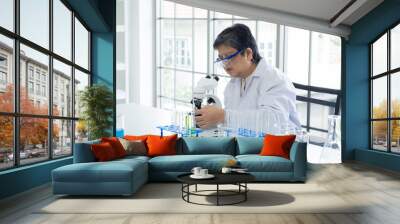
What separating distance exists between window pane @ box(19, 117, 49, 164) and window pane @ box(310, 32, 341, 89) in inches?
281

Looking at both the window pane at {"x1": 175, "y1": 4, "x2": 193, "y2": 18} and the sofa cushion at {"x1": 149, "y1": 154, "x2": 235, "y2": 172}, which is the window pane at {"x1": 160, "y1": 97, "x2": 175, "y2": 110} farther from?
the sofa cushion at {"x1": 149, "y1": 154, "x2": 235, "y2": 172}

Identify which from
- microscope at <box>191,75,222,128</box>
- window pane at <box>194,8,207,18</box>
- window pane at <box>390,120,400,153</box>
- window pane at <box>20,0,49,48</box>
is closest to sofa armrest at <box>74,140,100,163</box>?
window pane at <box>20,0,49,48</box>

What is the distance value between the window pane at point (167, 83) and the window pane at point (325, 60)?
15.7 feet

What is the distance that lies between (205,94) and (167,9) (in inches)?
249

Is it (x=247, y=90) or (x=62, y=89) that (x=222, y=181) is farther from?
(x=247, y=90)

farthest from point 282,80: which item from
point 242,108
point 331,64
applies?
point 331,64

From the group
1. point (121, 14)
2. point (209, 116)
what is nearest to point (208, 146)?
point (209, 116)

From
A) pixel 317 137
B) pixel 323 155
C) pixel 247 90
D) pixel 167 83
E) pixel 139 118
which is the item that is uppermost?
pixel 167 83

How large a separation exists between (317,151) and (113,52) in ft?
18.1

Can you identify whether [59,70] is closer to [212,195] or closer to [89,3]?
[89,3]

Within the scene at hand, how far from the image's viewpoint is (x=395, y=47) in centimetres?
796

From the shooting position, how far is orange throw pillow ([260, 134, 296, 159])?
6043 mm

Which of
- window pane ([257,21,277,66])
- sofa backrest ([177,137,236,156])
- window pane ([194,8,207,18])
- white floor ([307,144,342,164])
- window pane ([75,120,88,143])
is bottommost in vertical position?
white floor ([307,144,342,164])

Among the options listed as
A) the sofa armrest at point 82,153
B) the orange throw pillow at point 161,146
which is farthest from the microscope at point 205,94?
the sofa armrest at point 82,153
